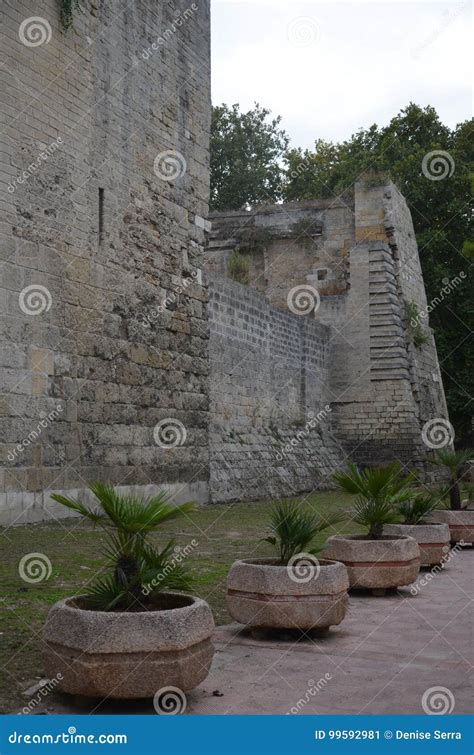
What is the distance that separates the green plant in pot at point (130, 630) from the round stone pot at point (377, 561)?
317 cm

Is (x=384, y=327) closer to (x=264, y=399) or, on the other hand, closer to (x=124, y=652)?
(x=264, y=399)

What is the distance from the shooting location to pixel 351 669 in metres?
4.56

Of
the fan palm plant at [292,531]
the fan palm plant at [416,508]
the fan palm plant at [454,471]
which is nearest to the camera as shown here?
the fan palm plant at [292,531]

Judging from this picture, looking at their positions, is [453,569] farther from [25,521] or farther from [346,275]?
[346,275]

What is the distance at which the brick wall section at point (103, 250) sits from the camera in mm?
10484

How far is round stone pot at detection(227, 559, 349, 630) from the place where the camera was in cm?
531

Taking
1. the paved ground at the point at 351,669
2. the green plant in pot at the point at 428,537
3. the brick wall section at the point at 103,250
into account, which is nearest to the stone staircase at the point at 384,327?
the brick wall section at the point at 103,250

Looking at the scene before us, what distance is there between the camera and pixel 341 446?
74.7 ft

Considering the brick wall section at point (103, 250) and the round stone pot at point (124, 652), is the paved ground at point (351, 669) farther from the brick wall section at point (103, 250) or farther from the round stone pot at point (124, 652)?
the brick wall section at point (103, 250)

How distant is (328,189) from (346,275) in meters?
12.8

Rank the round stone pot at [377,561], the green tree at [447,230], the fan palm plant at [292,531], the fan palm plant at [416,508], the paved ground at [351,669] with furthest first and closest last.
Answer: the green tree at [447,230] → the fan palm plant at [416,508] → the round stone pot at [377,561] → the fan palm plant at [292,531] → the paved ground at [351,669]

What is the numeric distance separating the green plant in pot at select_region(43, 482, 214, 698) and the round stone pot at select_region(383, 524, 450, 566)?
4.64 meters

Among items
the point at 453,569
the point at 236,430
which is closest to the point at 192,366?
the point at 236,430

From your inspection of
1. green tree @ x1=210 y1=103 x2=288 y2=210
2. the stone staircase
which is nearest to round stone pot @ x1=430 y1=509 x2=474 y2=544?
the stone staircase
